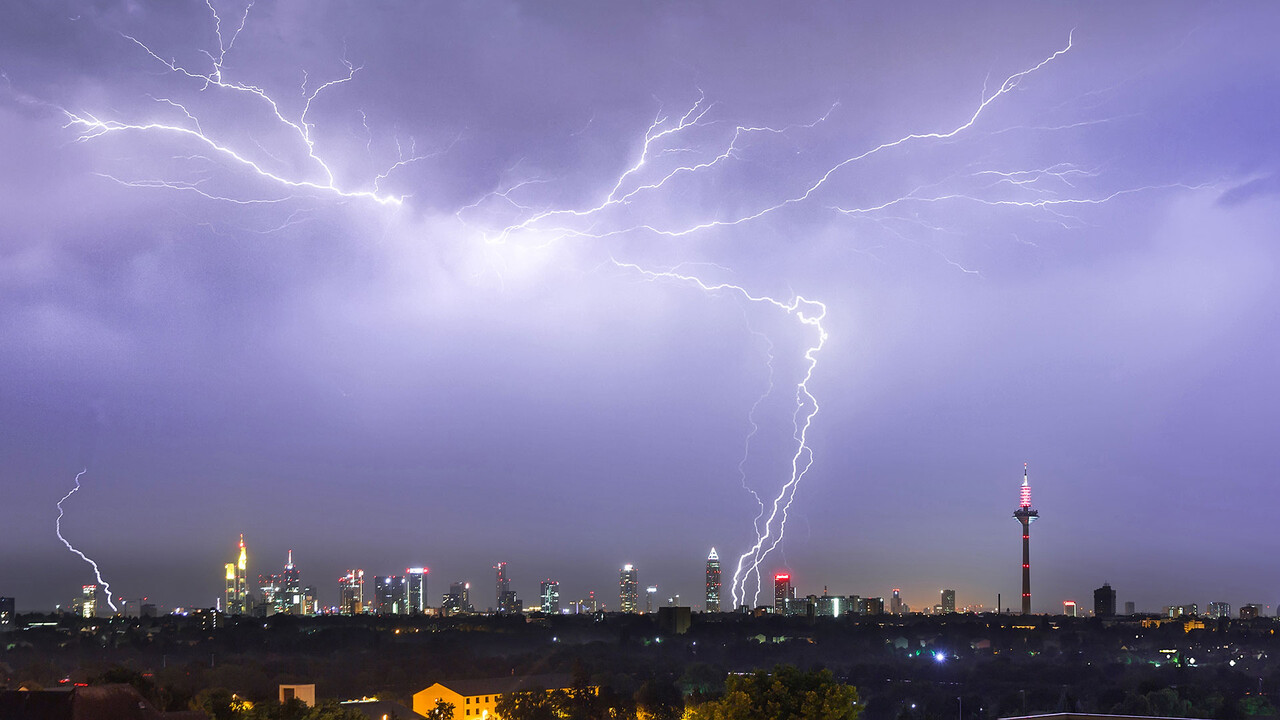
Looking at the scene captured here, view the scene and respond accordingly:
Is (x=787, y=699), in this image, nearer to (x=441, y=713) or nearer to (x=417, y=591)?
(x=441, y=713)

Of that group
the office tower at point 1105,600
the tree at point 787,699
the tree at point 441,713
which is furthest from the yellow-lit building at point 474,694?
the office tower at point 1105,600

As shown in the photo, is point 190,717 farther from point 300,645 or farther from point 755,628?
point 755,628

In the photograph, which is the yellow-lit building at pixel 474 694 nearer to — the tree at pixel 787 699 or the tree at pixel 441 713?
the tree at pixel 441 713

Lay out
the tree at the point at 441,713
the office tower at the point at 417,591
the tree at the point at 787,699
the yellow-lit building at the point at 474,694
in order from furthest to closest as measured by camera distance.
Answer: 1. the office tower at the point at 417,591
2. the yellow-lit building at the point at 474,694
3. the tree at the point at 441,713
4. the tree at the point at 787,699

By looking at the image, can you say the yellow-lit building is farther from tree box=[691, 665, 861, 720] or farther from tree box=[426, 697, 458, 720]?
tree box=[691, 665, 861, 720]

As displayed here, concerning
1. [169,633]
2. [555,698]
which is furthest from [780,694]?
[169,633]

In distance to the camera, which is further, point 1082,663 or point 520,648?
point 520,648
